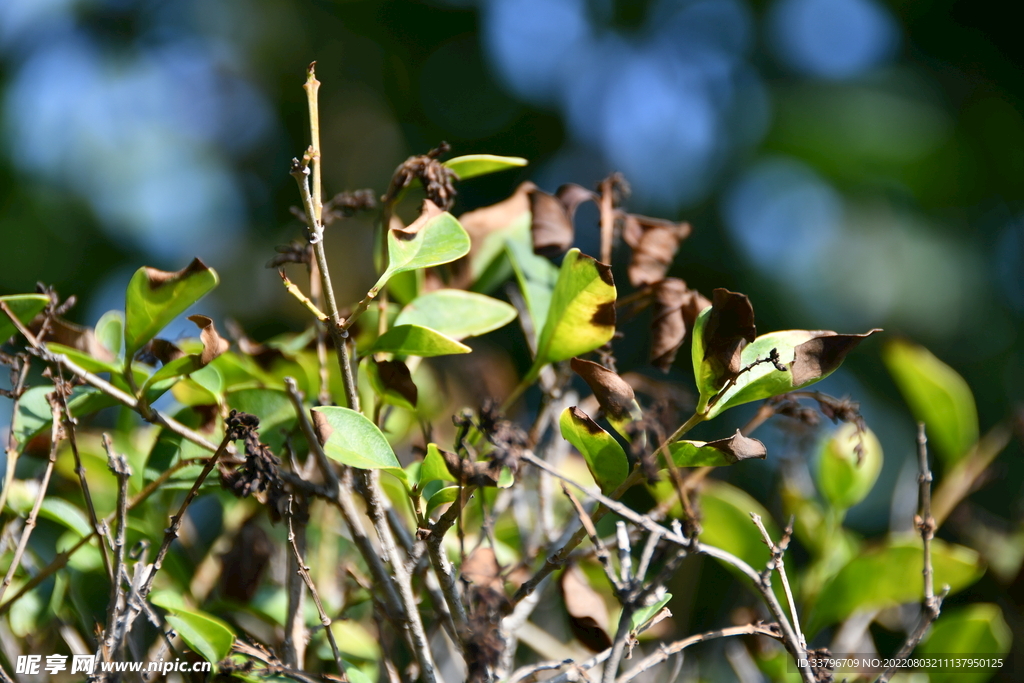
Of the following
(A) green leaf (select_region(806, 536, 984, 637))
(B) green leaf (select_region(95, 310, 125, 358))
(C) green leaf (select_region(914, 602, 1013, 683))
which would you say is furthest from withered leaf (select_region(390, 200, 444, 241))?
(C) green leaf (select_region(914, 602, 1013, 683))

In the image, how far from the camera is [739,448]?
1.24ft

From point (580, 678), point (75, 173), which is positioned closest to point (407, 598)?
point (580, 678)

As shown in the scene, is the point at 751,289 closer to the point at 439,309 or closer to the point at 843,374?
the point at 843,374

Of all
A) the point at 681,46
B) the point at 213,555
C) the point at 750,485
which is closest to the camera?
the point at 213,555

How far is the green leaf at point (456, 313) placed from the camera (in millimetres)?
516

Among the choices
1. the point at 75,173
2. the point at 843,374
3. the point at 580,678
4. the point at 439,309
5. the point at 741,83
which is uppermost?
the point at 439,309

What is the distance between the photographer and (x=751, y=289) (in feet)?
10.2

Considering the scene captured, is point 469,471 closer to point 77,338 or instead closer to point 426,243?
→ point 426,243

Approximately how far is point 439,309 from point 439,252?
113 mm

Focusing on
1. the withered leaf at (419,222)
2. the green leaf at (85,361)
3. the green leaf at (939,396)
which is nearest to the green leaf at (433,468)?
the withered leaf at (419,222)

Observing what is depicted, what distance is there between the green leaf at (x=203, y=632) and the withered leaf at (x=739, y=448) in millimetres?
306

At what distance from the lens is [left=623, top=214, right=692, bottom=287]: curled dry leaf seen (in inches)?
20.6

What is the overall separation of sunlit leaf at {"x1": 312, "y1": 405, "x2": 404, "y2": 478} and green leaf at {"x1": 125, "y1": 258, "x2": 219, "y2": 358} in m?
0.13

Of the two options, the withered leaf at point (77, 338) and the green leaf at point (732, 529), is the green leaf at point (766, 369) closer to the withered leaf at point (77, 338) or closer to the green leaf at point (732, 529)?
the green leaf at point (732, 529)
